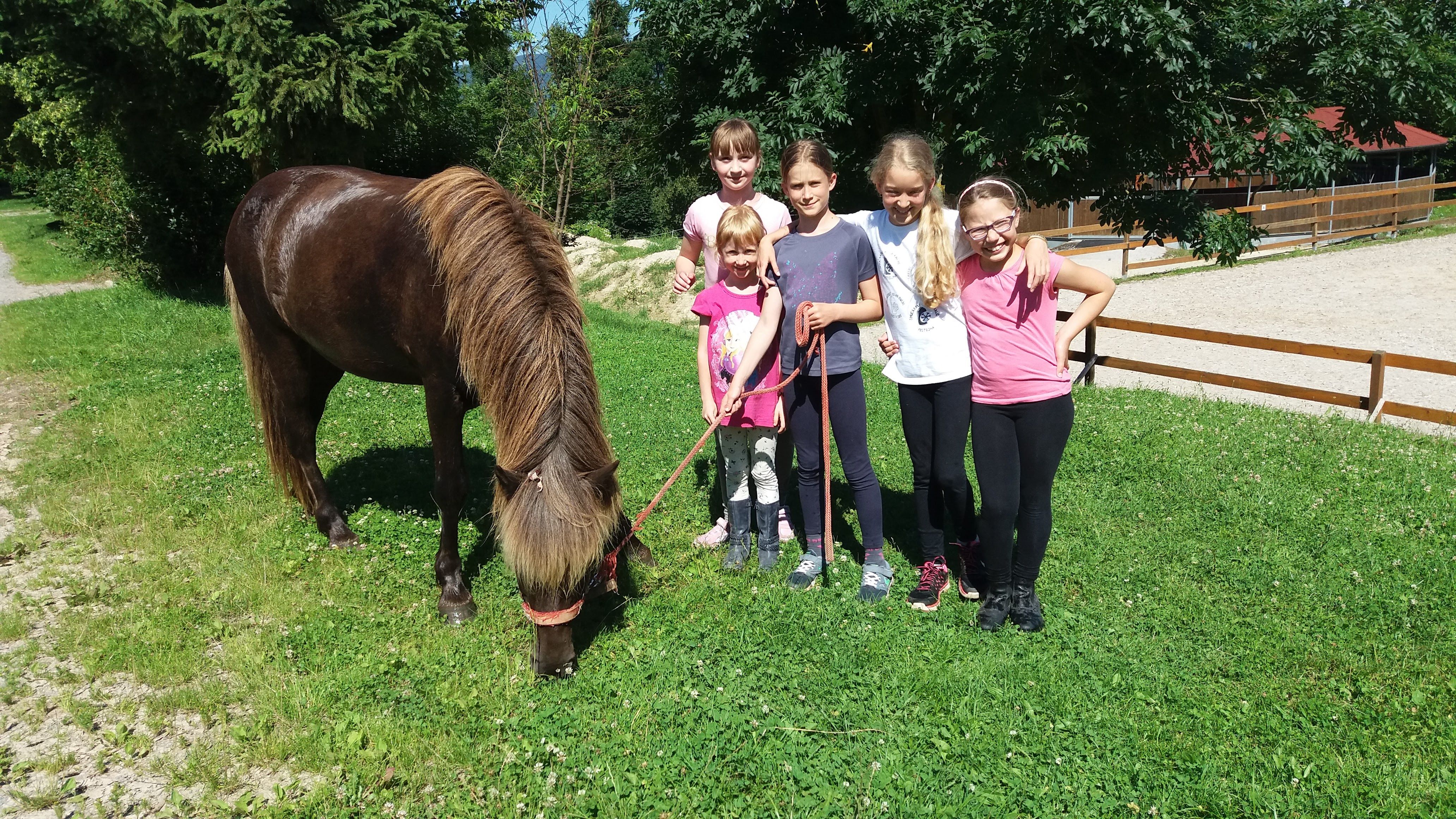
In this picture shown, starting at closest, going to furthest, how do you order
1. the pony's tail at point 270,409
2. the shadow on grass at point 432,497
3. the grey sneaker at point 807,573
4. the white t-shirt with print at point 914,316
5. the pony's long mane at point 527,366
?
the pony's long mane at point 527,366 → the white t-shirt with print at point 914,316 → the shadow on grass at point 432,497 → the grey sneaker at point 807,573 → the pony's tail at point 270,409

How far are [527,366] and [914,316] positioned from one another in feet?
5.57

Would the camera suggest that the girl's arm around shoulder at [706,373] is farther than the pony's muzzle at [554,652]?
Yes

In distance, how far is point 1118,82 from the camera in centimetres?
1017

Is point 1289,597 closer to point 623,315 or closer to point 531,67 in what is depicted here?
point 623,315

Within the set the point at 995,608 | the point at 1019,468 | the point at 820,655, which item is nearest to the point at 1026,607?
the point at 995,608

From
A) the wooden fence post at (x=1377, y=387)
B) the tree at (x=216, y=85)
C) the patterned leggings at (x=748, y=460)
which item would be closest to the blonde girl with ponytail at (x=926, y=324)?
the patterned leggings at (x=748, y=460)

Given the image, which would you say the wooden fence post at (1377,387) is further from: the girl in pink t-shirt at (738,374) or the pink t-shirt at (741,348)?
the pink t-shirt at (741,348)

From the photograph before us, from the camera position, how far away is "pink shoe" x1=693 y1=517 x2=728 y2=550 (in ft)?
15.9

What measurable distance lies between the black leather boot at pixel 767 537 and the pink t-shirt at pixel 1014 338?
1.23 metres

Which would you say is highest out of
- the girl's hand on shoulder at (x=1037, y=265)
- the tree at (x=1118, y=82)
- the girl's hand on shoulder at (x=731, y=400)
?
the tree at (x=1118, y=82)

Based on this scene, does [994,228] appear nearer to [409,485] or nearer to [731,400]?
[731,400]

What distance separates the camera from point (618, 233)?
28.8m

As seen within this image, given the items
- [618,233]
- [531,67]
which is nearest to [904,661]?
[531,67]

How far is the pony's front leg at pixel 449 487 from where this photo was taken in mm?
4086
